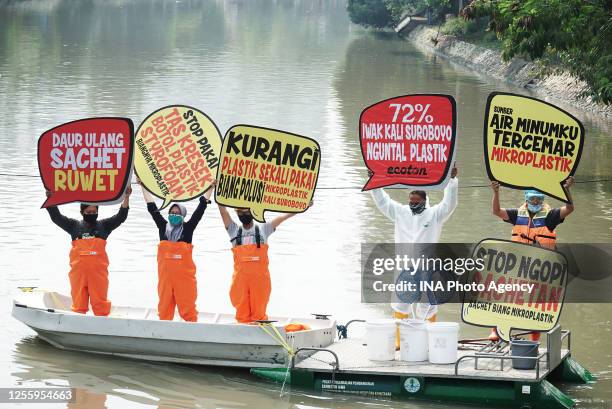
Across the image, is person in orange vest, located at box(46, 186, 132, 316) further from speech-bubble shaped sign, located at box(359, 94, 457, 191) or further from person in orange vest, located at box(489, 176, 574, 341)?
person in orange vest, located at box(489, 176, 574, 341)

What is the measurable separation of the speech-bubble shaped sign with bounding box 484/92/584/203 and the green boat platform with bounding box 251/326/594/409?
6.00 ft

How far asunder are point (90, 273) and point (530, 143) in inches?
209

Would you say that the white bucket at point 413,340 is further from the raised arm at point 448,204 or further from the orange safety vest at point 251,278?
the orange safety vest at point 251,278

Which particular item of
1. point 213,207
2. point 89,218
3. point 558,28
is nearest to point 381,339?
point 89,218

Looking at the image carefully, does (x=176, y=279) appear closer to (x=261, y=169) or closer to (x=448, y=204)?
(x=261, y=169)

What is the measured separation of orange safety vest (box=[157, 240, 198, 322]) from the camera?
15.6 m

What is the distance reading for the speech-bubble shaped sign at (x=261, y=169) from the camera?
51.9 ft

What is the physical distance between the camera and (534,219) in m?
15.8

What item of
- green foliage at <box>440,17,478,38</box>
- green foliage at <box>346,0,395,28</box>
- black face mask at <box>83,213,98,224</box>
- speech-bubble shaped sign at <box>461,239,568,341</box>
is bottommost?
green foliage at <box>346,0,395,28</box>

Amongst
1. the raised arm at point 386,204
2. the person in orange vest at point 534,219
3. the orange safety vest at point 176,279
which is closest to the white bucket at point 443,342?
the person in orange vest at point 534,219

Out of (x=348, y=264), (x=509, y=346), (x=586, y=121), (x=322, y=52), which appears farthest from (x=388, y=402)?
(x=322, y=52)

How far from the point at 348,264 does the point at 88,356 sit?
649 cm

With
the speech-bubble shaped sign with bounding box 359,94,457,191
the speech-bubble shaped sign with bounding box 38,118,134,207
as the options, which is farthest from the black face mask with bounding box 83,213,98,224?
the speech-bubble shaped sign with bounding box 359,94,457,191

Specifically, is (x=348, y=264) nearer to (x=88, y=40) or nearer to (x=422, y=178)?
(x=422, y=178)
